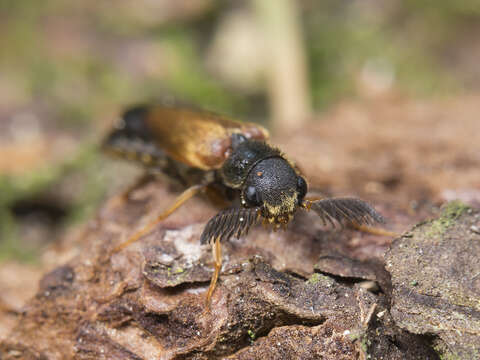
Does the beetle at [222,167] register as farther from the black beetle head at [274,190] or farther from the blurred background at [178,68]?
the blurred background at [178,68]

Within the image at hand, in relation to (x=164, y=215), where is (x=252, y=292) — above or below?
below

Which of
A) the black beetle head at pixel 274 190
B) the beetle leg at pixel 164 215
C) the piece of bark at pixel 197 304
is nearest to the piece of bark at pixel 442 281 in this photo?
the piece of bark at pixel 197 304

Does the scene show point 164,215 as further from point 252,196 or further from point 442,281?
point 442,281

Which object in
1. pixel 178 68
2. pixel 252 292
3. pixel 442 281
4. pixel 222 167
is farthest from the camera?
pixel 178 68

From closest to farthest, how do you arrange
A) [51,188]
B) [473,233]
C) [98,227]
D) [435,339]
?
[435,339] → [473,233] → [98,227] → [51,188]

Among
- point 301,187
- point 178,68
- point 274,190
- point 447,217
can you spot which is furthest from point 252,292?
point 178,68

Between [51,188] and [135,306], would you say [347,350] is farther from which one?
[51,188]

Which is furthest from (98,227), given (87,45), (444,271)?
(87,45)
